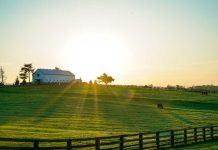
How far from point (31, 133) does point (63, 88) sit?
71529 mm

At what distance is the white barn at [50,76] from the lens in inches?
5881

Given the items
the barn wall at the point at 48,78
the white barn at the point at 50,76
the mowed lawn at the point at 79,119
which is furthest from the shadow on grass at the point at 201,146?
the barn wall at the point at 48,78

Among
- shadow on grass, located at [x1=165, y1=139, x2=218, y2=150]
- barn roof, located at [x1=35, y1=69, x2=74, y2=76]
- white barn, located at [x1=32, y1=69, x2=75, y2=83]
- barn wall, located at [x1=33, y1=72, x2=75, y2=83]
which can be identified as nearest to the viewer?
shadow on grass, located at [x1=165, y1=139, x2=218, y2=150]

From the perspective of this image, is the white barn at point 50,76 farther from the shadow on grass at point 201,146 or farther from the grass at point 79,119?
the shadow on grass at point 201,146

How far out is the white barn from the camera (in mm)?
149375

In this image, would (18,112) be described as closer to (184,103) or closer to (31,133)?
(31,133)

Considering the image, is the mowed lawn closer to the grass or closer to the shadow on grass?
the grass

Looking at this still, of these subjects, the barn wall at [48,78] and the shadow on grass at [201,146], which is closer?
the shadow on grass at [201,146]

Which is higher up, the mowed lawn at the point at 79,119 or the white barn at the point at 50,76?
the white barn at the point at 50,76

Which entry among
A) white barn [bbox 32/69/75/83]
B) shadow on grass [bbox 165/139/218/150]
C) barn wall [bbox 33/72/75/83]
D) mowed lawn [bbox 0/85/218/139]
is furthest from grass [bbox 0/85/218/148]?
barn wall [bbox 33/72/75/83]

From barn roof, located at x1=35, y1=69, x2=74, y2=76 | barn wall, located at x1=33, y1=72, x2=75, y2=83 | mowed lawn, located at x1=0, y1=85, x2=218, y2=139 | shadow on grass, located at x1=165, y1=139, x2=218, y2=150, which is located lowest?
shadow on grass, located at x1=165, y1=139, x2=218, y2=150

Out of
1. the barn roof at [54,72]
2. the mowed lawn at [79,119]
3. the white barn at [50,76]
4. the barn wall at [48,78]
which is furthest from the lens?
the barn roof at [54,72]

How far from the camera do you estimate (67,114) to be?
5925 cm

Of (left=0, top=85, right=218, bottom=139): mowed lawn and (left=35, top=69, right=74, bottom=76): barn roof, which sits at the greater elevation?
(left=35, top=69, right=74, bottom=76): barn roof
